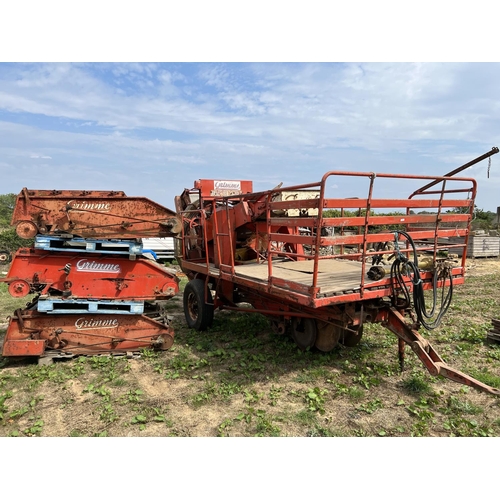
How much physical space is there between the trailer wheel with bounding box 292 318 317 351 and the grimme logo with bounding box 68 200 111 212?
3.27 m

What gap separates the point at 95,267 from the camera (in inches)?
224

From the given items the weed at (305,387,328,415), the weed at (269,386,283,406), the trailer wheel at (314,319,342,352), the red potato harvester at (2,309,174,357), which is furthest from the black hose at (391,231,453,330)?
the red potato harvester at (2,309,174,357)

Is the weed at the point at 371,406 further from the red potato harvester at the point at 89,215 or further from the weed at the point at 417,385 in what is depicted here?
the red potato harvester at the point at 89,215

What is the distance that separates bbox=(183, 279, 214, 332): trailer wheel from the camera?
705cm

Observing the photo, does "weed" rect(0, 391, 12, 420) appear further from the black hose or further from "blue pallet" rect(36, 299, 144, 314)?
the black hose

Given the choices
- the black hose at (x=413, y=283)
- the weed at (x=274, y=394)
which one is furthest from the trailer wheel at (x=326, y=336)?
the weed at (x=274, y=394)

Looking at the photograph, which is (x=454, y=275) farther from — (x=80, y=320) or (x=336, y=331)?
(x=80, y=320)

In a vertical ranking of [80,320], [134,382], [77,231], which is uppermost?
[77,231]

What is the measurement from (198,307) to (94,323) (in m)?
1.97

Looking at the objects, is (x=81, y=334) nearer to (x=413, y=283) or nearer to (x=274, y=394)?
(x=274, y=394)

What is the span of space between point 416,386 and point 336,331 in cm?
120

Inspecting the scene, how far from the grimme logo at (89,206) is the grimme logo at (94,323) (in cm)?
165

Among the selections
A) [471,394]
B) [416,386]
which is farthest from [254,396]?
[471,394]

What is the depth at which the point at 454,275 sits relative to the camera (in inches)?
201
